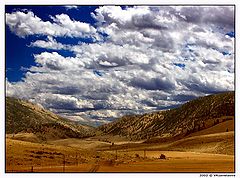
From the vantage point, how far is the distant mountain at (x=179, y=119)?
103 meters

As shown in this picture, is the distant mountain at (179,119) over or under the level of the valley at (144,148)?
over

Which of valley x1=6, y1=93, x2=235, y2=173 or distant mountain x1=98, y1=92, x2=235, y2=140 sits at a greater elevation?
distant mountain x1=98, y1=92, x2=235, y2=140

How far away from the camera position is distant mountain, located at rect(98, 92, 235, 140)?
338 feet

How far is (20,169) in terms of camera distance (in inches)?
938

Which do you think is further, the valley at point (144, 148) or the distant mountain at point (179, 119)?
the distant mountain at point (179, 119)

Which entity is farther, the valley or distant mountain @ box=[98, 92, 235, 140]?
distant mountain @ box=[98, 92, 235, 140]

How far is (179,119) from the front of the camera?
120812mm

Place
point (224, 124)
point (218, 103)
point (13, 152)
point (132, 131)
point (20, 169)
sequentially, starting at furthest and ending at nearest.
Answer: point (132, 131) → point (218, 103) → point (224, 124) → point (13, 152) → point (20, 169)

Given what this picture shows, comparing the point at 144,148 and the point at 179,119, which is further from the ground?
the point at 179,119

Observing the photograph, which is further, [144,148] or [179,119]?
[179,119]
